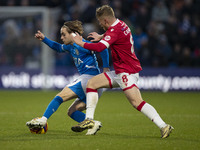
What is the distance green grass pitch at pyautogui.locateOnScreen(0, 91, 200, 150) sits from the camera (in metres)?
5.64

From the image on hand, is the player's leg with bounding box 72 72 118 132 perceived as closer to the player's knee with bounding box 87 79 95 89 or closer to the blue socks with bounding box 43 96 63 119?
the player's knee with bounding box 87 79 95 89

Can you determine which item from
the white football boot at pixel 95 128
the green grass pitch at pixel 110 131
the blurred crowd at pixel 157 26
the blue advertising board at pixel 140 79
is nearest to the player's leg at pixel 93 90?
the white football boot at pixel 95 128

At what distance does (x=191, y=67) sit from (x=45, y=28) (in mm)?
5853

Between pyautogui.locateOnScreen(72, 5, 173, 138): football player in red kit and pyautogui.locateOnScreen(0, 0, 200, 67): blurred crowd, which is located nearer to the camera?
pyautogui.locateOnScreen(72, 5, 173, 138): football player in red kit

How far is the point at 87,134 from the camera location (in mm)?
6570

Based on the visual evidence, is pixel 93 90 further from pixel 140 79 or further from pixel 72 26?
pixel 140 79

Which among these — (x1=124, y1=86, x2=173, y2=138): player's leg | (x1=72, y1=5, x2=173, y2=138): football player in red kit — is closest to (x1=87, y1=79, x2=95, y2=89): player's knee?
(x1=72, y1=5, x2=173, y2=138): football player in red kit

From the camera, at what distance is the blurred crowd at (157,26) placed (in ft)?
57.2

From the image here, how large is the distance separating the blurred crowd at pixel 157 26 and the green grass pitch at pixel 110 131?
539 cm

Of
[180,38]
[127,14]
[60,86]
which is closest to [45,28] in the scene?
[60,86]

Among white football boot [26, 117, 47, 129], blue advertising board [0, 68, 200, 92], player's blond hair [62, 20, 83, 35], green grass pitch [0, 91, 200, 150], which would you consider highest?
player's blond hair [62, 20, 83, 35]

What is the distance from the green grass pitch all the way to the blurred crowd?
5.39 meters

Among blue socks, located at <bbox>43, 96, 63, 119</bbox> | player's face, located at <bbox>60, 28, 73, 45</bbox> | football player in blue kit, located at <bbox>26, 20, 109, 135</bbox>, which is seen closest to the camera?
blue socks, located at <bbox>43, 96, 63, 119</bbox>

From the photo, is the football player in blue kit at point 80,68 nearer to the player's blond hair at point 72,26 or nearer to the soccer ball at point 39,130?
the player's blond hair at point 72,26
